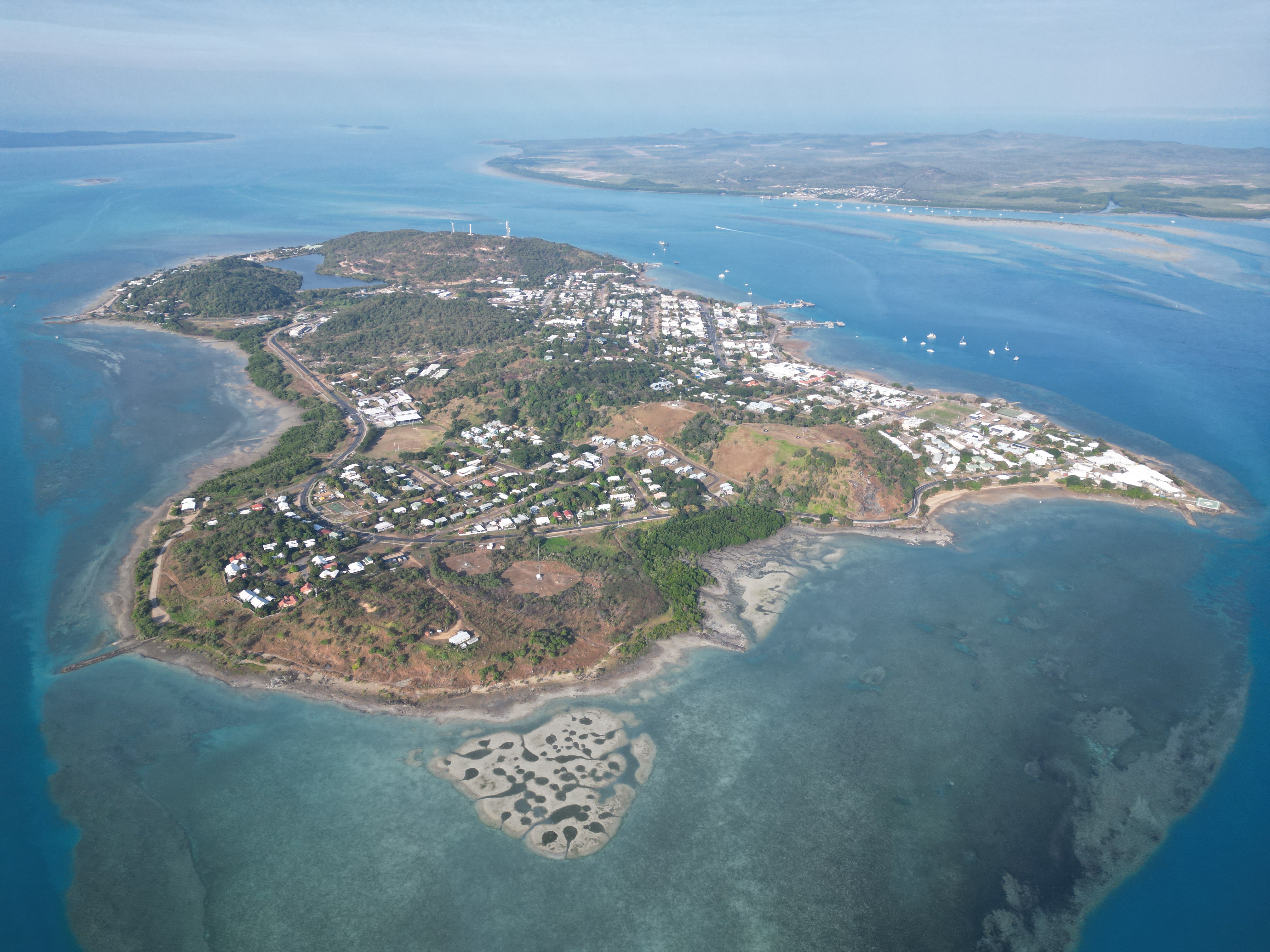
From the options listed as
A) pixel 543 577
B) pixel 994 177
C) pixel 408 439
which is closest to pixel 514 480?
pixel 543 577

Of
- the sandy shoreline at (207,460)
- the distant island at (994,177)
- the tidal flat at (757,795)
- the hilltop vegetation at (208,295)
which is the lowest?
the tidal flat at (757,795)

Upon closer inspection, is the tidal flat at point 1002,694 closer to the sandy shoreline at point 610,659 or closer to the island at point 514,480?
the sandy shoreline at point 610,659

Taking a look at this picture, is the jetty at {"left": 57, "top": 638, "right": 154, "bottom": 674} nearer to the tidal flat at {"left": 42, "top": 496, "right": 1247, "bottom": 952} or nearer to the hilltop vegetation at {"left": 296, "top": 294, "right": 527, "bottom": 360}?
the tidal flat at {"left": 42, "top": 496, "right": 1247, "bottom": 952}

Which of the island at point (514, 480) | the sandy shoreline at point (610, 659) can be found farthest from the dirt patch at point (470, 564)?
the sandy shoreline at point (610, 659)

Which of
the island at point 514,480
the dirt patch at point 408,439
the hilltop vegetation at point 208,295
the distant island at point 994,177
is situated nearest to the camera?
the island at point 514,480

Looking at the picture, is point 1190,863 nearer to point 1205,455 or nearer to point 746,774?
point 746,774

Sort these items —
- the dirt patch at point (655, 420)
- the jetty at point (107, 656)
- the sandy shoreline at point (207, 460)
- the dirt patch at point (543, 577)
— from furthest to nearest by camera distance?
1. the dirt patch at point (655, 420)
2. the dirt patch at point (543, 577)
3. the sandy shoreline at point (207, 460)
4. the jetty at point (107, 656)

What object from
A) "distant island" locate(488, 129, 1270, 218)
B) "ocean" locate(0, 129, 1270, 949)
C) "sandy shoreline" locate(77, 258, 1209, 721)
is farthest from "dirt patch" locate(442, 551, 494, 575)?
"distant island" locate(488, 129, 1270, 218)

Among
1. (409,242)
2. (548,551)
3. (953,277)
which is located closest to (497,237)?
(409,242)
